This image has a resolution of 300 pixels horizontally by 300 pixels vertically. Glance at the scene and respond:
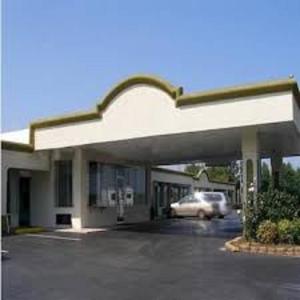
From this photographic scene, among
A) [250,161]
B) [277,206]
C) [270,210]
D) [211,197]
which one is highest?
[250,161]

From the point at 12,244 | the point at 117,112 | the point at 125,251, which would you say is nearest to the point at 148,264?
the point at 125,251

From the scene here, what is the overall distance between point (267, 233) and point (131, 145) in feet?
25.9

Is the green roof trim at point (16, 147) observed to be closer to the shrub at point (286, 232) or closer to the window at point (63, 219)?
the window at point (63, 219)

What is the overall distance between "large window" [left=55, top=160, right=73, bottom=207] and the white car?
1363cm

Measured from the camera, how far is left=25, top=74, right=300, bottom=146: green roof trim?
54.3 feet

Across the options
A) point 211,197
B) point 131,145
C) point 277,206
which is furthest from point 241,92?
point 211,197

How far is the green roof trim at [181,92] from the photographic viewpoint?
16.6 meters

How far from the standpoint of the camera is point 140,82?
19.8 metres

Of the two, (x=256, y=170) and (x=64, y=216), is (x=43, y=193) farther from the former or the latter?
(x=256, y=170)

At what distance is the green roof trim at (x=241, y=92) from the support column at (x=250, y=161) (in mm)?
1592

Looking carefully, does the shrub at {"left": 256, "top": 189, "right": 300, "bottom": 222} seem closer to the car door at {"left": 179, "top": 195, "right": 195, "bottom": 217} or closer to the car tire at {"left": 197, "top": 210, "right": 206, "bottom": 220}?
the car tire at {"left": 197, "top": 210, "right": 206, "bottom": 220}

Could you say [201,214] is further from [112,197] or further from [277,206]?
[277,206]

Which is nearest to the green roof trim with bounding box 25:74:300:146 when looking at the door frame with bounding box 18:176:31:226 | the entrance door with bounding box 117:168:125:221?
the door frame with bounding box 18:176:31:226

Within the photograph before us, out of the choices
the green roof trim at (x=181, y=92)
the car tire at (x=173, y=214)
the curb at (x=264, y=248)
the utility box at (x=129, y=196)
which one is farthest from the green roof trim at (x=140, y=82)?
the car tire at (x=173, y=214)
